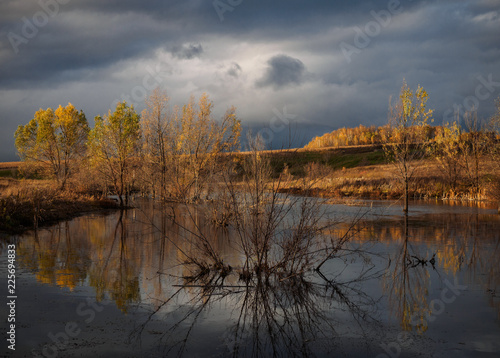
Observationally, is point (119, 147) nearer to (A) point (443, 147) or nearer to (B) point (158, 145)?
(B) point (158, 145)

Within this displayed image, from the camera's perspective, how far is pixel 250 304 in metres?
7.97

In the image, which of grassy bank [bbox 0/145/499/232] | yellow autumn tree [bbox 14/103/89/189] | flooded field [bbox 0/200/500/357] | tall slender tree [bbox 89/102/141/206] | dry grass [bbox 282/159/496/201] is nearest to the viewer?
flooded field [bbox 0/200/500/357]

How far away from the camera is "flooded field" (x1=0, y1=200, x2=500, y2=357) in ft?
19.7

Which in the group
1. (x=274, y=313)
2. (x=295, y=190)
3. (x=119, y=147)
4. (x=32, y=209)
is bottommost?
(x=274, y=313)

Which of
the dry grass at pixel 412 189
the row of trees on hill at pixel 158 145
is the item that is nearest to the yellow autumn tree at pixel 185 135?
the row of trees on hill at pixel 158 145

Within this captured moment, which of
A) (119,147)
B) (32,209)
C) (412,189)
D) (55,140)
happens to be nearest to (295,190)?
(32,209)

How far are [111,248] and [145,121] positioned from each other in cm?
2106

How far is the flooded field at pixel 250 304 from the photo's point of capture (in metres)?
6.00

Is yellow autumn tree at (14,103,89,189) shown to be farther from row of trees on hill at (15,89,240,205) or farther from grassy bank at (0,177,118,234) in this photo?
grassy bank at (0,177,118,234)

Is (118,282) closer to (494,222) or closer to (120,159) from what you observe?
(494,222)

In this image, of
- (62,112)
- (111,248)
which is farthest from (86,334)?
(62,112)

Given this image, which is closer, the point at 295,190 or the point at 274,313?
the point at 274,313

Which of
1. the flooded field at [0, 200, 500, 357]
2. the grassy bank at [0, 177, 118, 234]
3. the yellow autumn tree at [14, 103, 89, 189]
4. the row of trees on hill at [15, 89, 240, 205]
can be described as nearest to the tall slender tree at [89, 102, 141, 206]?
the row of trees on hill at [15, 89, 240, 205]

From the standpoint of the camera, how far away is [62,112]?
148 feet
